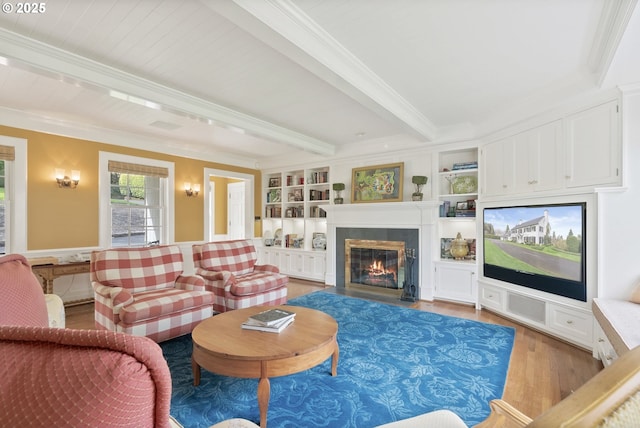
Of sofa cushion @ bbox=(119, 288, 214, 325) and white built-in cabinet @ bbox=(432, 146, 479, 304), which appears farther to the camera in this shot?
white built-in cabinet @ bbox=(432, 146, 479, 304)

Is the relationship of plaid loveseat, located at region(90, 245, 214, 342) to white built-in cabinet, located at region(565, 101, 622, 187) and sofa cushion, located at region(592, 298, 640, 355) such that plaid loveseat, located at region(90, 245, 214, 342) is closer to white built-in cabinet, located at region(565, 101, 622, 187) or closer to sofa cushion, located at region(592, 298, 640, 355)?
sofa cushion, located at region(592, 298, 640, 355)

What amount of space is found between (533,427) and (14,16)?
3298 millimetres

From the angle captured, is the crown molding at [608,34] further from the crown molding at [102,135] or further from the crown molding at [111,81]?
the crown molding at [102,135]

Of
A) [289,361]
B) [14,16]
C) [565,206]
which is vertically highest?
[14,16]

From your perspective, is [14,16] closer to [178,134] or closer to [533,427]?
[178,134]

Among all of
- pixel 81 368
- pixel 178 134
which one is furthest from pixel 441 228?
pixel 81 368

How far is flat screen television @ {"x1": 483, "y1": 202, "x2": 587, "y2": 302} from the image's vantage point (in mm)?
2891

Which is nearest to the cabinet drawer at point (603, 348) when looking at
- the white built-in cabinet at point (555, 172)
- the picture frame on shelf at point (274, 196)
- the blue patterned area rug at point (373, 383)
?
the white built-in cabinet at point (555, 172)

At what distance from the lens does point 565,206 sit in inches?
118

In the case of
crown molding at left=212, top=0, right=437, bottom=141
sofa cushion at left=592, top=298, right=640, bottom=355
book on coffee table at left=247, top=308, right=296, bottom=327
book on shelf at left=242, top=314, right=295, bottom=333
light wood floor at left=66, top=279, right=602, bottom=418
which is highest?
crown molding at left=212, top=0, right=437, bottom=141

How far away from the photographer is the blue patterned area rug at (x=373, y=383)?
187cm

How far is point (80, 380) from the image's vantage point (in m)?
0.45

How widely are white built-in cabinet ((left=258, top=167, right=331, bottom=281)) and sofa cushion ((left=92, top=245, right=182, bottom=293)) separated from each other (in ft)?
9.42

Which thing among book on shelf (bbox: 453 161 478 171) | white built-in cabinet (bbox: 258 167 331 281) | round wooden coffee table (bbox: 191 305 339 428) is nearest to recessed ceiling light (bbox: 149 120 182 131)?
white built-in cabinet (bbox: 258 167 331 281)
